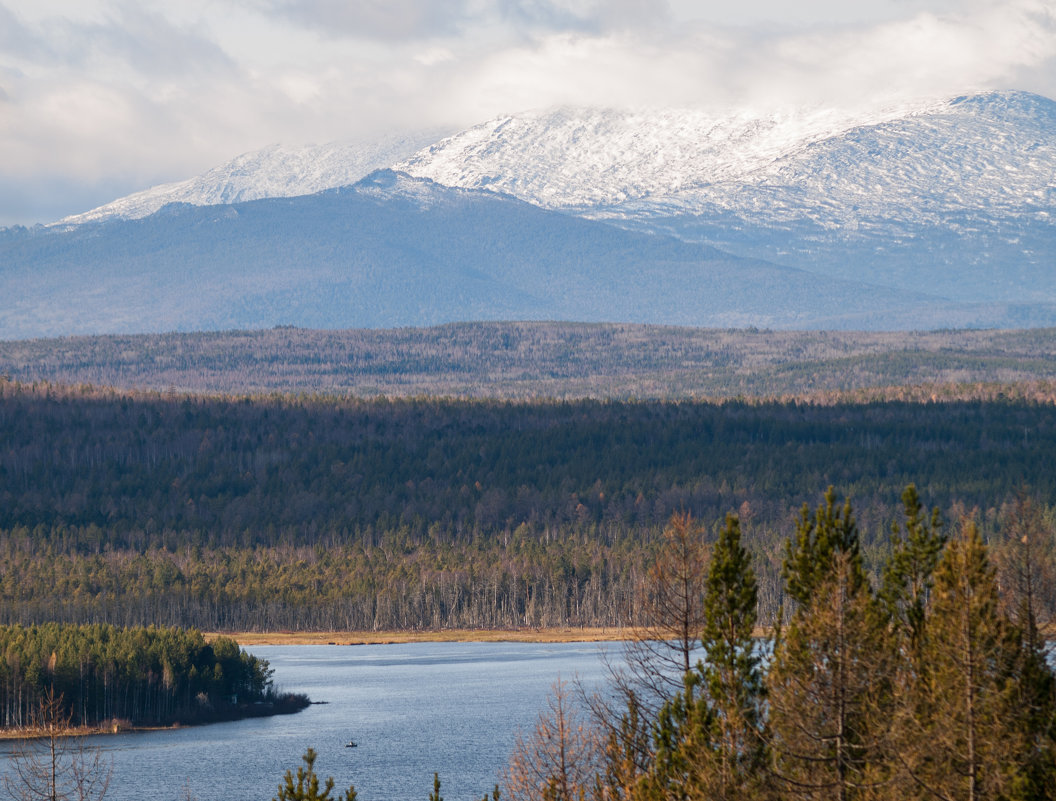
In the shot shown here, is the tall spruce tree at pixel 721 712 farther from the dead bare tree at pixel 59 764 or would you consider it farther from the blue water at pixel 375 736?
the dead bare tree at pixel 59 764

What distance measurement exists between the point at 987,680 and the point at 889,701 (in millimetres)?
3230

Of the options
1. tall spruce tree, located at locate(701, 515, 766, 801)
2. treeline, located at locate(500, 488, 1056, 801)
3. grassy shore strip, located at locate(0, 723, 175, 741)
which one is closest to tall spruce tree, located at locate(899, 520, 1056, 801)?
treeline, located at locate(500, 488, 1056, 801)

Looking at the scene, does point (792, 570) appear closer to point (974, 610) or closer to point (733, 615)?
point (733, 615)

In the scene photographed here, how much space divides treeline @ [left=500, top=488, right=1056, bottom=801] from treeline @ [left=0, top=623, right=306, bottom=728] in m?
85.1

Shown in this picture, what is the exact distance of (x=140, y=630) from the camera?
138000 mm

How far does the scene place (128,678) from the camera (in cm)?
13262

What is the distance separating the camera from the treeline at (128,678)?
125875 millimetres

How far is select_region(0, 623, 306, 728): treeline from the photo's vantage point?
4956 inches

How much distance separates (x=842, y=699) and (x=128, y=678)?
103 metres

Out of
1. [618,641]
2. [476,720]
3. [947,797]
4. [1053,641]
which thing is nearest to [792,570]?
[947,797]

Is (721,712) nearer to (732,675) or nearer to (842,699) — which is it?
(732,675)

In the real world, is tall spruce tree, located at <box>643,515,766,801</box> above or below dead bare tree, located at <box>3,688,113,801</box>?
above

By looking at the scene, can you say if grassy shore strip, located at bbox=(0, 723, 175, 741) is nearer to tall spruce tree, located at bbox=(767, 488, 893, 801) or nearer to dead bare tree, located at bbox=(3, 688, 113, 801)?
dead bare tree, located at bbox=(3, 688, 113, 801)

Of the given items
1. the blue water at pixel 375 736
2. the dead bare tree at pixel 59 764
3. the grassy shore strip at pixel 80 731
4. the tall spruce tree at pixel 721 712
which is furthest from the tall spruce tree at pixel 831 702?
the grassy shore strip at pixel 80 731
